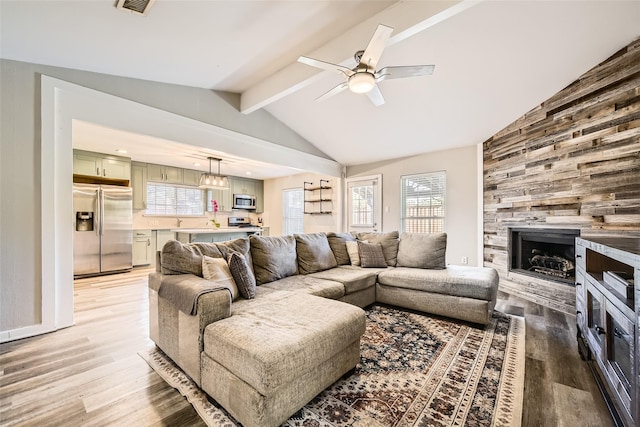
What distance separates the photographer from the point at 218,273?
6.95 feet

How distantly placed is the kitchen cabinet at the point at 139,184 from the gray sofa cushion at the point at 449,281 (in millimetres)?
5498

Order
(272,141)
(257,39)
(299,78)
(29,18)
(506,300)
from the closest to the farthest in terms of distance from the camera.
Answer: (29,18), (257,39), (299,78), (506,300), (272,141)

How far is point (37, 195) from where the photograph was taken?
100 inches

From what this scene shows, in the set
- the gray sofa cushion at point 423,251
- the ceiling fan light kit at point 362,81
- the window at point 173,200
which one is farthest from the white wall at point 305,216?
the ceiling fan light kit at point 362,81

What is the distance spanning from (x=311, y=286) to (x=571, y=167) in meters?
3.29

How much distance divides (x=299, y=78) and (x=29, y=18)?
2.25 meters

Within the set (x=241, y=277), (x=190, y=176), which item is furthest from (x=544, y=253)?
(x=190, y=176)

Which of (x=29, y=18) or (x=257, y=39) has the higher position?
(x=257, y=39)

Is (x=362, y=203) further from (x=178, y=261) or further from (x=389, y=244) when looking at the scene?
(x=178, y=261)

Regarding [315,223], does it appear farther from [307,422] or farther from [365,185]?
[307,422]

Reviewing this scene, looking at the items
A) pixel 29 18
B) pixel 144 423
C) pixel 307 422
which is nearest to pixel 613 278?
pixel 307 422

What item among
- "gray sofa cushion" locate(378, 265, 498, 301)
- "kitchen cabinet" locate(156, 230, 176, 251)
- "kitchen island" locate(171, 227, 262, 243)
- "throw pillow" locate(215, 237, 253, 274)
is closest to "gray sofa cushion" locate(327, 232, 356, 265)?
"gray sofa cushion" locate(378, 265, 498, 301)

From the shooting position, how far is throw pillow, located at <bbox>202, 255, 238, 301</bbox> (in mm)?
2082

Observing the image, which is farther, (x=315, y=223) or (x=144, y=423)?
(x=315, y=223)
